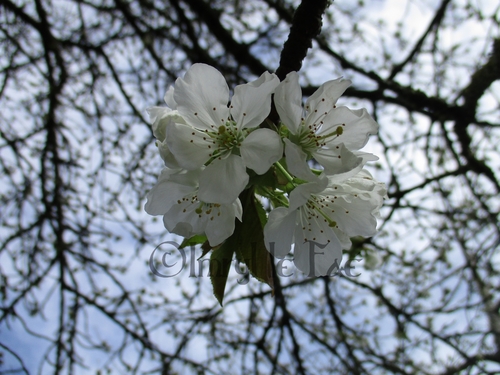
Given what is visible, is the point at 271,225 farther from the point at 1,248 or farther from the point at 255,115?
the point at 1,248

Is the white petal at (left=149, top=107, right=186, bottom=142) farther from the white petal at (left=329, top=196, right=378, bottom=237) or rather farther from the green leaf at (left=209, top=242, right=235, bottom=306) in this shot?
the white petal at (left=329, top=196, right=378, bottom=237)

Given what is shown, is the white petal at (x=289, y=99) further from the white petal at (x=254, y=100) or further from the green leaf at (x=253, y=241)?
the green leaf at (x=253, y=241)

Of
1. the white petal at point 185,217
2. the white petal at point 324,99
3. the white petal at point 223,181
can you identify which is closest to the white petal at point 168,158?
the white petal at point 223,181

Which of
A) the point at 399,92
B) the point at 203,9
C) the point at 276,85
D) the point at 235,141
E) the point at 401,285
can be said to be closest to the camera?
the point at 276,85

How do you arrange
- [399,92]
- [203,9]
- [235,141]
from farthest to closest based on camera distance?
[203,9], [399,92], [235,141]

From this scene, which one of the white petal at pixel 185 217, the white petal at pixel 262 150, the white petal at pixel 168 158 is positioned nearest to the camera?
the white petal at pixel 262 150

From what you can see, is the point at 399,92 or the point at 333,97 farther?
the point at 399,92

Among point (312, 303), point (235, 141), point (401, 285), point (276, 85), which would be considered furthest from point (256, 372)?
point (276, 85)
